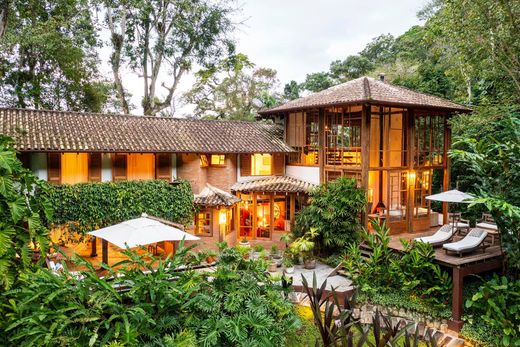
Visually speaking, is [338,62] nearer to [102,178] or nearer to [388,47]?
[388,47]

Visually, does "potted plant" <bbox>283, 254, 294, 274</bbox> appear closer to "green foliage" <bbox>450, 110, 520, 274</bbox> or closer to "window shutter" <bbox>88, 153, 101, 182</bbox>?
"green foliage" <bbox>450, 110, 520, 274</bbox>

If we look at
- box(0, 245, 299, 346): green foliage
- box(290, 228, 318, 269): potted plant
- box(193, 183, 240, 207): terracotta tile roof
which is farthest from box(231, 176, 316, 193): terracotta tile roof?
box(0, 245, 299, 346): green foliage

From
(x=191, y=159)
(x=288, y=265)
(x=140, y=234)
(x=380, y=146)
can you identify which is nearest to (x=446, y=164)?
(x=380, y=146)

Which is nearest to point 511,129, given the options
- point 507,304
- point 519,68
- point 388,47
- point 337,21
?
point 519,68

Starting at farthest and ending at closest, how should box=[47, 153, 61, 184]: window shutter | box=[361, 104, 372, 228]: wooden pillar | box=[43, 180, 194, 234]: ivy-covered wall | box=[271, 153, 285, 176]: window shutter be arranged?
box=[271, 153, 285, 176]: window shutter, box=[361, 104, 372, 228]: wooden pillar, box=[47, 153, 61, 184]: window shutter, box=[43, 180, 194, 234]: ivy-covered wall

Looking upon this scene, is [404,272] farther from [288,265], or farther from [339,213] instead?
[288,265]

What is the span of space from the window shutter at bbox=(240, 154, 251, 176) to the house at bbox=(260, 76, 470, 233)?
229 cm

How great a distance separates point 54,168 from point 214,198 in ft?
20.9

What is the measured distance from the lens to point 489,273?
1144 cm

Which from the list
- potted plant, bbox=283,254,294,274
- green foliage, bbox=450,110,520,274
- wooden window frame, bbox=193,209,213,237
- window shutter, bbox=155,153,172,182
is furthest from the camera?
wooden window frame, bbox=193,209,213,237

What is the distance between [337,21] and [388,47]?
9551 millimetres

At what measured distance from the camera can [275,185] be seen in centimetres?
1683

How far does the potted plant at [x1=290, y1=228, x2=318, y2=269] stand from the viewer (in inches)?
535

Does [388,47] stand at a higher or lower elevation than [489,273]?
higher
